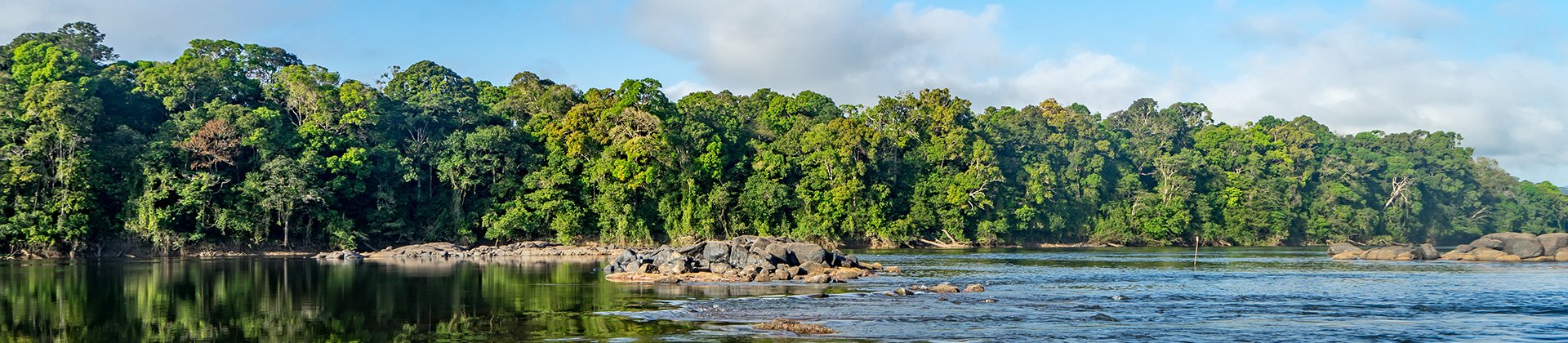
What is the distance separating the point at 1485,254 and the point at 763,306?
162 feet

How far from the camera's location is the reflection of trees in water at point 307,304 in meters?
20.2

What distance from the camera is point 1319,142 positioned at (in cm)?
10194

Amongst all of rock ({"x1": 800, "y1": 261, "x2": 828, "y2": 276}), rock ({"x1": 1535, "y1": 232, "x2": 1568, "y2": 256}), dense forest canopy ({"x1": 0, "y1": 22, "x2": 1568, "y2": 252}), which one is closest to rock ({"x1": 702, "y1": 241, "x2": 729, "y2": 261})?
rock ({"x1": 800, "y1": 261, "x2": 828, "y2": 276})

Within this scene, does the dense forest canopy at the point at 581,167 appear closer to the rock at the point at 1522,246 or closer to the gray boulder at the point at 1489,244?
the gray boulder at the point at 1489,244

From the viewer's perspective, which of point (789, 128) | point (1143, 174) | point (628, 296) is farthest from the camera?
point (1143, 174)

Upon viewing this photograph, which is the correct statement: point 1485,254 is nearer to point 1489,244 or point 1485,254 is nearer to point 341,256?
point 1489,244

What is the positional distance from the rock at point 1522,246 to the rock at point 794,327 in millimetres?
52616

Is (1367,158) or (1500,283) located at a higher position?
(1367,158)

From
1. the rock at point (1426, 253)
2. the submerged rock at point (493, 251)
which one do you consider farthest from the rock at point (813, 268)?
the rock at point (1426, 253)

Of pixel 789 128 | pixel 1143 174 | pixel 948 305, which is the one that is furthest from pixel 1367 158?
pixel 948 305

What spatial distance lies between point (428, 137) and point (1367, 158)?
7979 cm

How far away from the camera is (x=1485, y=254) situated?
5856 cm

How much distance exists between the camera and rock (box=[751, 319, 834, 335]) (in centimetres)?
1994

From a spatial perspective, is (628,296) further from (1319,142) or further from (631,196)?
(1319,142)
